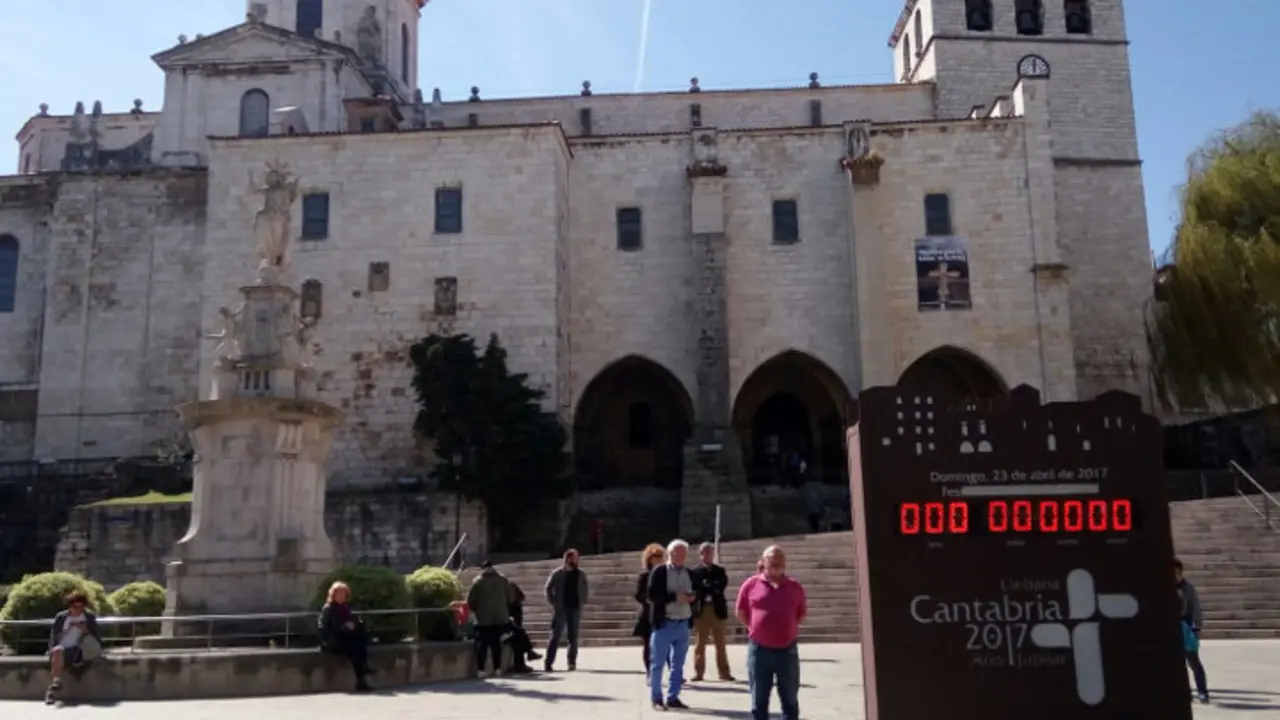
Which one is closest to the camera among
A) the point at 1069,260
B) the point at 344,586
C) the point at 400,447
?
the point at 344,586

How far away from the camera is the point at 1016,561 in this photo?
7129 millimetres

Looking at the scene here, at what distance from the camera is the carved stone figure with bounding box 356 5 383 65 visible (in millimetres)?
43156

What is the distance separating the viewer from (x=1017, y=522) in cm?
713

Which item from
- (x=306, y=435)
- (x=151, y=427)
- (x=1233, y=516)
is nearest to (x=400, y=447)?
(x=151, y=427)

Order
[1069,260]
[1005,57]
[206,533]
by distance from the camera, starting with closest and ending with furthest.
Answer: [206,533], [1069,260], [1005,57]

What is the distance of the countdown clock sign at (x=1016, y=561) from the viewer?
7.02 metres

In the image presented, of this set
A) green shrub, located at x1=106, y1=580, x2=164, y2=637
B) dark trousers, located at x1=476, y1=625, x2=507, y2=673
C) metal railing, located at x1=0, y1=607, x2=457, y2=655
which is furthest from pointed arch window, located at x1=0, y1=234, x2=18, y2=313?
dark trousers, located at x1=476, y1=625, x2=507, y2=673

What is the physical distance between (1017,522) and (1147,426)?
0.99 metres

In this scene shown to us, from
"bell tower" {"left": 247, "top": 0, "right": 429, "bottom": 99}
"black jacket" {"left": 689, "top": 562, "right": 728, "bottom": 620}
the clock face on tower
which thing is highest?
"bell tower" {"left": 247, "top": 0, "right": 429, "bottom": 99}

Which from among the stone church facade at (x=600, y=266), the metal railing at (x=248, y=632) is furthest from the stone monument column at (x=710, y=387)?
the metal railing at (x=248, y=632)

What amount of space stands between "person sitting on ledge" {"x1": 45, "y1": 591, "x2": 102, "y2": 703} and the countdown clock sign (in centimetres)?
781

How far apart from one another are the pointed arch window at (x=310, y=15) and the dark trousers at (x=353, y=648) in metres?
36.2

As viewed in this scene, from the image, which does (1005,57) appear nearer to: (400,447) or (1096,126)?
(1096,126)

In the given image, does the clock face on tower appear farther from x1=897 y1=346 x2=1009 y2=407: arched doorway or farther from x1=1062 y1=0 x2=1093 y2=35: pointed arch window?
x1=897 y1=346 x2=1009 y2=407: arched doorway
